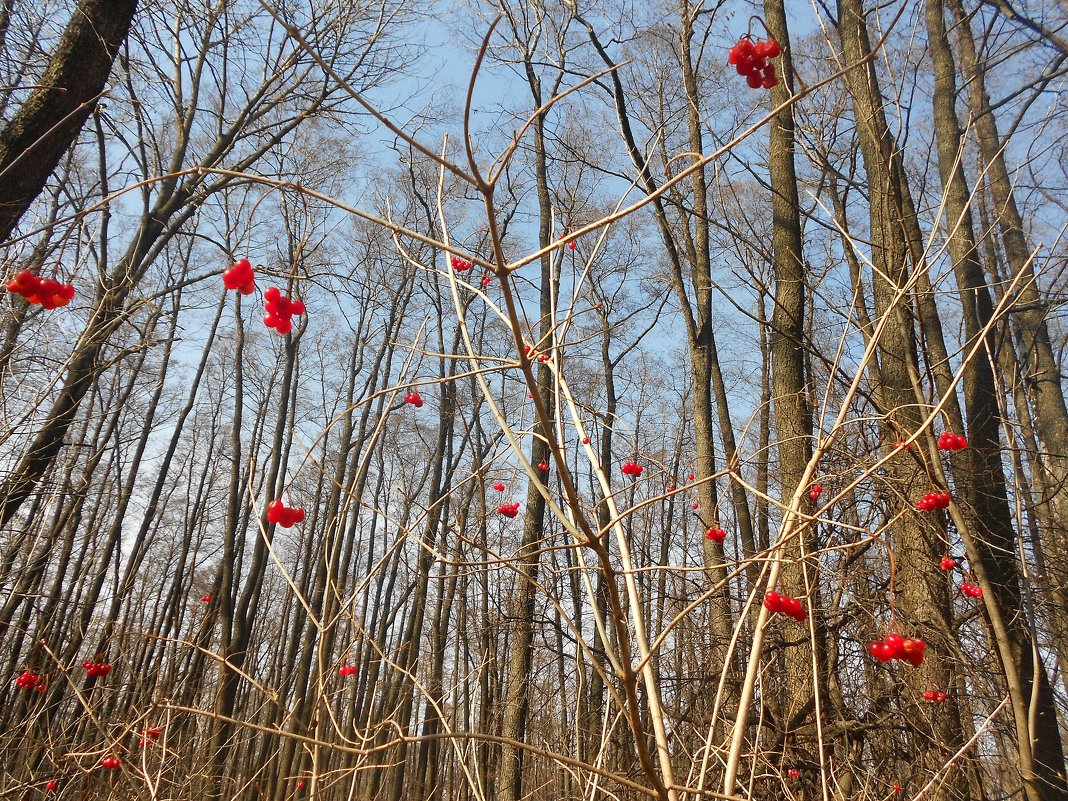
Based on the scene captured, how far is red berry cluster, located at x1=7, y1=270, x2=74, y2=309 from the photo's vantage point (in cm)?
170

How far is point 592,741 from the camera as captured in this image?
630 centimetres

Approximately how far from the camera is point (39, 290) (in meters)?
1.75

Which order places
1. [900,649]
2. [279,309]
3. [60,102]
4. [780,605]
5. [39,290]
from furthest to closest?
[60,102], [39,290], [900,649], [279,309], [780,605]

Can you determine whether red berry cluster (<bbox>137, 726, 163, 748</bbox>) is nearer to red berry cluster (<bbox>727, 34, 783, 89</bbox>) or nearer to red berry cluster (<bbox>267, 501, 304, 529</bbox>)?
red berry cluster (<bbox>267, 501, 304, 529</bbox>)

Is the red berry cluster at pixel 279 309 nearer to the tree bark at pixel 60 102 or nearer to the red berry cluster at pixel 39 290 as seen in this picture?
the red berry cluster at pixel 39 290

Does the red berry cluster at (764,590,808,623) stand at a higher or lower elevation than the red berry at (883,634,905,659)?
higher

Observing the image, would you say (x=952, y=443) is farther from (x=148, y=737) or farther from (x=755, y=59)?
(x=148, y=737)

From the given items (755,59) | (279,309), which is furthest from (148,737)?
(755,59)

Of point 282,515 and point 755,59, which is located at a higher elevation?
point 755,59

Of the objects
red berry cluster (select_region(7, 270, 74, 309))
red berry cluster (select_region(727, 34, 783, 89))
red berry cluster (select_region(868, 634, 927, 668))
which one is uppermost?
red berry cluster (select_region(727, 34, 783, 89))

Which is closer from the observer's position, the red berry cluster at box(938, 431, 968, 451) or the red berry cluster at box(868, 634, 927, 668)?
the red berry cluster at box(868, 634, 927, 668)

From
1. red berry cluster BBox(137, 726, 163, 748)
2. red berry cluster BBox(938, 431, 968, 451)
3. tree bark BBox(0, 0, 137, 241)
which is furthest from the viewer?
tree bark BBox(0, 0, 137, 241)

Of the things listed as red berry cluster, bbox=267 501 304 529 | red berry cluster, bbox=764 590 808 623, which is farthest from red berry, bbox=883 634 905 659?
red berry cluster, bbox=267 501 304 529

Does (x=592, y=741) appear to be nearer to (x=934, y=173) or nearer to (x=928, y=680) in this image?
(x=928, y=680)
